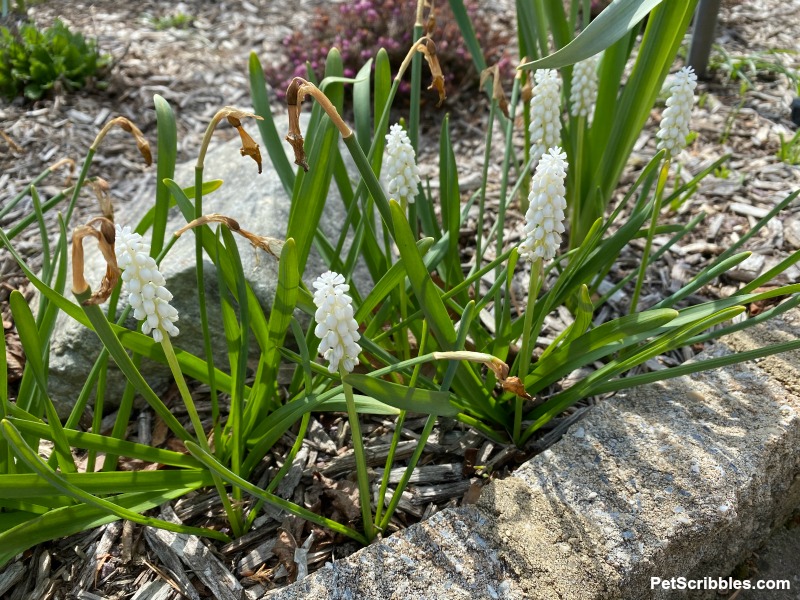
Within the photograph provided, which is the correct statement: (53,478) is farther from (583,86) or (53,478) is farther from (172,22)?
(172,22)

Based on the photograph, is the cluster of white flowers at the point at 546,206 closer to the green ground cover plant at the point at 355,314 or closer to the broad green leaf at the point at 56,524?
the green ground cover plant at the point at 355,314

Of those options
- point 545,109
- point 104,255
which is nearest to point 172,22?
point 545,109

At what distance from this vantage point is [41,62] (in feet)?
12.1

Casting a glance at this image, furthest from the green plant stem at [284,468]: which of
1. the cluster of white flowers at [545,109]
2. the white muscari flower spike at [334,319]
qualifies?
the cluster of white flowers at [545,109]

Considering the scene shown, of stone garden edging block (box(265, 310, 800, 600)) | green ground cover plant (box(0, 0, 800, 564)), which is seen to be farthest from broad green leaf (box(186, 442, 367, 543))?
stone garden edging block (box(265, 310, 800, 600))

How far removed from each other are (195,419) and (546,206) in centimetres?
83

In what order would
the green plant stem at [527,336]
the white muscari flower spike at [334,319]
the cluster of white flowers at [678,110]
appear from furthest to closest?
the cluster of white flowers at [678,110], the green plant stem at [527,336], the white muscari flower spike at [334,319]

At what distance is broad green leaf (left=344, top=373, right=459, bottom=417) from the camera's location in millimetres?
1331

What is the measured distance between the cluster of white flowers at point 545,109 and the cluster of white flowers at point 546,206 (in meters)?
0.42

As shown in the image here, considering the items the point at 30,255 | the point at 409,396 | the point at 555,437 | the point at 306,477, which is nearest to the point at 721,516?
the point at 555,437

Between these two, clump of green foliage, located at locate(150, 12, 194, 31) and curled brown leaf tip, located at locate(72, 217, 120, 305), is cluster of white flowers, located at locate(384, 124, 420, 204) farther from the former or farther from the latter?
clump of green foliage, located at locate(150, 12, 194, 31)

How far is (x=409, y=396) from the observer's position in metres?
1.37

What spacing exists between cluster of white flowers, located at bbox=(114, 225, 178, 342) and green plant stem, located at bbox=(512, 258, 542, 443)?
0.72 metres

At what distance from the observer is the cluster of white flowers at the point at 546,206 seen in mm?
1322
